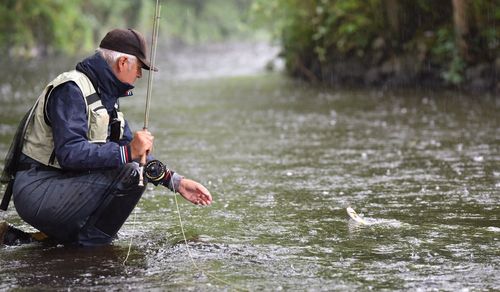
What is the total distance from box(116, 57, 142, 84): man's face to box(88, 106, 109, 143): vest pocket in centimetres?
22

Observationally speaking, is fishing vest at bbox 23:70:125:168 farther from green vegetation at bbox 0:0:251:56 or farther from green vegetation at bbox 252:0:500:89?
green vegetation at bbox 0:0:251:56

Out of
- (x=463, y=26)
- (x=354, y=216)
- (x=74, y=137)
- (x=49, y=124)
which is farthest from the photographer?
(x=463, y=26)

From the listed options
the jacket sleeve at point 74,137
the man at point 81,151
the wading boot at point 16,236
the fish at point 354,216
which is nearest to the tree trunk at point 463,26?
the fish at point 354,216

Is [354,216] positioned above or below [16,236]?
below

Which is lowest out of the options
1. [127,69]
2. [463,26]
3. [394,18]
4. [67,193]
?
[67,193]

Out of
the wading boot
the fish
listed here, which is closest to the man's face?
the wading boot

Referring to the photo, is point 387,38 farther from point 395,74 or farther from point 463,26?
point 463,26

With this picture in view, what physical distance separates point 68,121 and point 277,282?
1485 mm

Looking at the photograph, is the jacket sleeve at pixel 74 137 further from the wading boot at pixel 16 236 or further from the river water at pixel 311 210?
the wading boot at pixel 16 236

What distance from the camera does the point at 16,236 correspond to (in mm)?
5750

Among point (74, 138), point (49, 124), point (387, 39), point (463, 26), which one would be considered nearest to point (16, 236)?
point (49, 124)

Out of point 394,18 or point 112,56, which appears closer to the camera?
point 112,56

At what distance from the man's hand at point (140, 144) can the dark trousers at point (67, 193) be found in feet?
0.36

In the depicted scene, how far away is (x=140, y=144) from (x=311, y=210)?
6.98ft
